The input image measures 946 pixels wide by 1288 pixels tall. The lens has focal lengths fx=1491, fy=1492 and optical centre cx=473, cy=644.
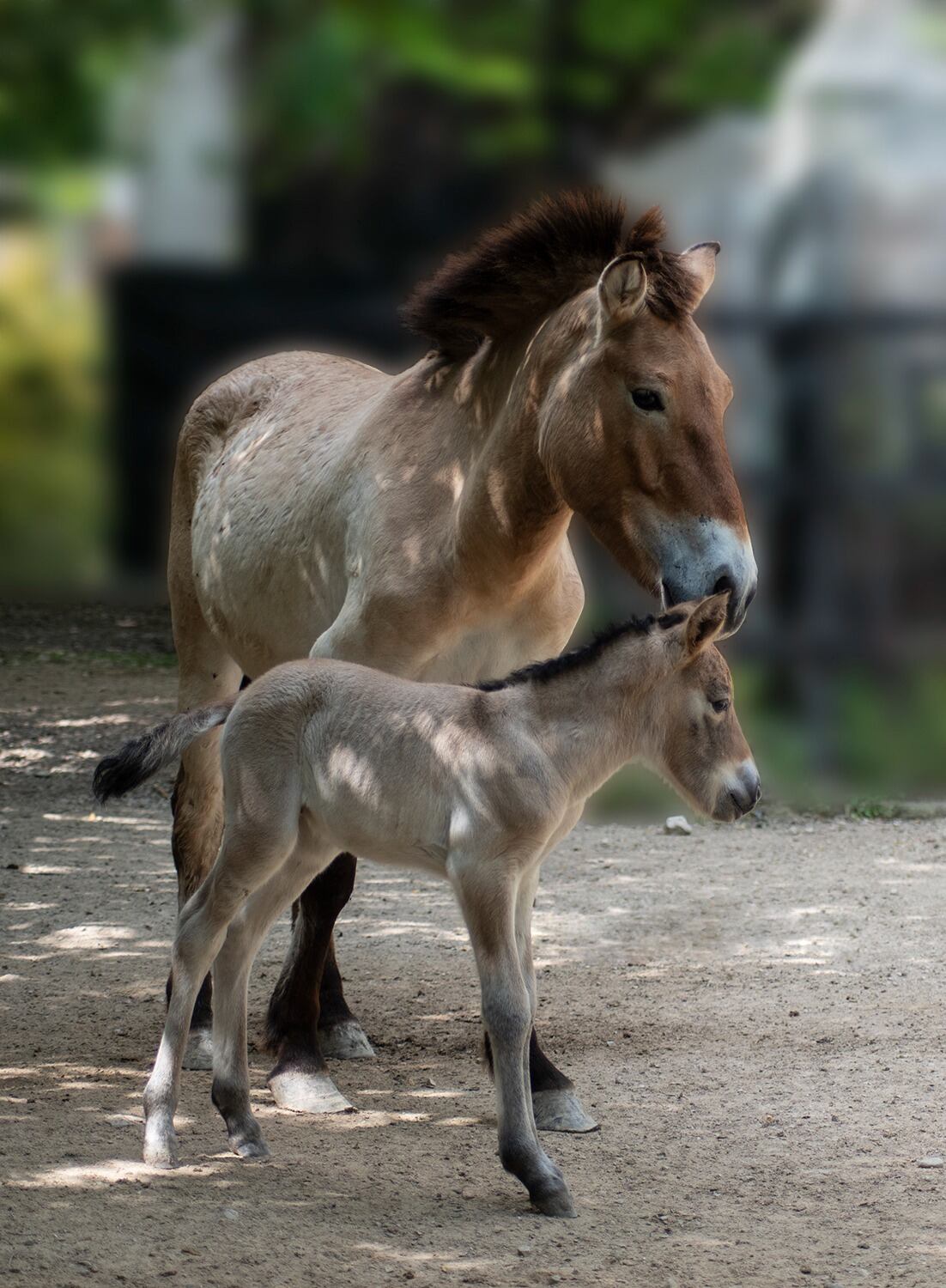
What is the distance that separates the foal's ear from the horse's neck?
2.07ft

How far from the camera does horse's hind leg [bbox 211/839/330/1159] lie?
377 centimetres

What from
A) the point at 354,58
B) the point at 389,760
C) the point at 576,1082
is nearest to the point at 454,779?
the point at 389,760

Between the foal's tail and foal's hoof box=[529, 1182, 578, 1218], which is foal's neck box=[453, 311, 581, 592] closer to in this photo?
the foal's tail

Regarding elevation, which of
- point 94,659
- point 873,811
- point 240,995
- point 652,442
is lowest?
point 873,811

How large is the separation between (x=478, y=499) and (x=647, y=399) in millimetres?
572

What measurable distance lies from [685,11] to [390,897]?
19.0 feet

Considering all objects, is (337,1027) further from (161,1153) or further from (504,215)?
(504,215)

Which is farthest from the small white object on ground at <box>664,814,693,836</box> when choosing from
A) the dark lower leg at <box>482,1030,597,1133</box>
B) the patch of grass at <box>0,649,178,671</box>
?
the patch of grass at <box>0,649,178,671</box>

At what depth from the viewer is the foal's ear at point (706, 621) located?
347 centimetres

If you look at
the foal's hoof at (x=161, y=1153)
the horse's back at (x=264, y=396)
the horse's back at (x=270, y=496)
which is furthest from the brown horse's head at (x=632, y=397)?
the foal's hoof at (x=161, y=1153)

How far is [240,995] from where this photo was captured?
12.5 feet

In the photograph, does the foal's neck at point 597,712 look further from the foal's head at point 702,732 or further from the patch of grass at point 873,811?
the patch of grass at point 873,811

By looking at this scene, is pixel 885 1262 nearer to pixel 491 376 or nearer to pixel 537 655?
pixel 537 655

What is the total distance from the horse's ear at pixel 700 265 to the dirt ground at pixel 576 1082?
7.36 feet
